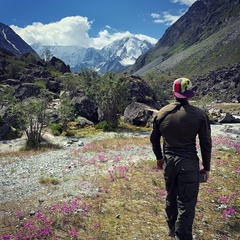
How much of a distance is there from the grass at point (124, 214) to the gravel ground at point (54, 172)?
1.52ft

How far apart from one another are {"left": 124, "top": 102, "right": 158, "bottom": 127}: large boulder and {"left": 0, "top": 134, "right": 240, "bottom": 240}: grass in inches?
1025

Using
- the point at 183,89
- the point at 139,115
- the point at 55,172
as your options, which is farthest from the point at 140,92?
the point at 183,89

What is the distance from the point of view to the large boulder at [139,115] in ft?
129

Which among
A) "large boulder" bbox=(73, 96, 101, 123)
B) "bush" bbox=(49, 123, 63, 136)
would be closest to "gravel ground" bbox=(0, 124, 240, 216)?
"bush" bbox=(49, 123, 63, 136)

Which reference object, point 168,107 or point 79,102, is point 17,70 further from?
point 168,107

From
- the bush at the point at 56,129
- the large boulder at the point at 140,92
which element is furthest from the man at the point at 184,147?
the large boulder at the point at 140,92

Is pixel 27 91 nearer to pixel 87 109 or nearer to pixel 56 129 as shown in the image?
pixel 87 109

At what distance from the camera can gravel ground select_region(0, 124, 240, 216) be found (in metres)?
10.9

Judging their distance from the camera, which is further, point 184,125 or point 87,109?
point 87,109

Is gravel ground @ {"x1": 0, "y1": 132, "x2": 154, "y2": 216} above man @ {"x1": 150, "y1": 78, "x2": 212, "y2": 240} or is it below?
below

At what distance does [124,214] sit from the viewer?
9.02 metres

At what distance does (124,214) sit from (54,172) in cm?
717

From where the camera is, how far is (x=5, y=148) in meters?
24.2

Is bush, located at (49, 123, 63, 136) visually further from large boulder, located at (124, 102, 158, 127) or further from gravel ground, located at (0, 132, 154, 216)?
large boulder, located at (124, 102, 158, 127)
